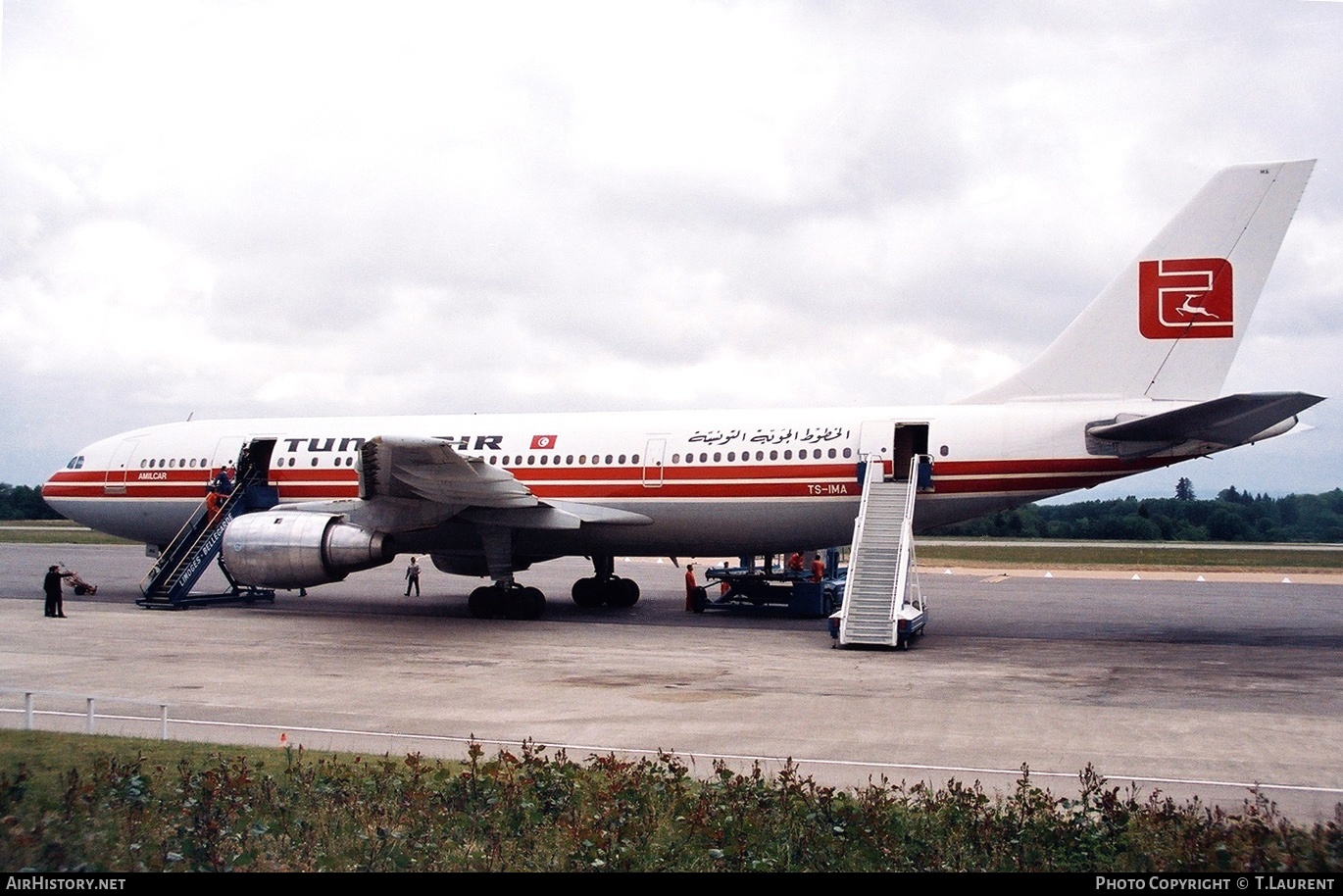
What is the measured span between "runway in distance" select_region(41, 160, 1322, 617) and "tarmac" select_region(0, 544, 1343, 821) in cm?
167

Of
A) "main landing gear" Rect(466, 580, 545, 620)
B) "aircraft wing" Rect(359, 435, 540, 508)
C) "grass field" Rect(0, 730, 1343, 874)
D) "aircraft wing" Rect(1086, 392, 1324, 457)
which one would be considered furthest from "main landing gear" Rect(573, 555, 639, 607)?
"grass field" Rect(0, 730, 1343, 874)

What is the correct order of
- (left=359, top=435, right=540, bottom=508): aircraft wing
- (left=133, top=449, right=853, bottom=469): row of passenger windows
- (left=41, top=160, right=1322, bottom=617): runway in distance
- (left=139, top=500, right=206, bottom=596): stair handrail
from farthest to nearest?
(left=139, top=500, right=206, bottom=596): stair handrail < (left=133, top=449, right=853, bottom=469): row of passenger windows < (left=359, top=435, right=540, bottom=508): aircraft wing < (left=41, top=160, right=1322, bottom=617): runway in distance

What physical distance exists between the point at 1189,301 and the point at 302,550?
653 inches

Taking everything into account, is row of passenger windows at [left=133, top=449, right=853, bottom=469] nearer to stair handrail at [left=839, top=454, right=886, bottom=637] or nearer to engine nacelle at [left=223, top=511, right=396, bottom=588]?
stair handrail at [left=839, top=454, right=886, bottom=637]

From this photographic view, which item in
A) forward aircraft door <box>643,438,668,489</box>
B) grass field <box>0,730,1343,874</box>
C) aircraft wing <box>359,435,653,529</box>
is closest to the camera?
grass field <box>0,730,1343,874</box>

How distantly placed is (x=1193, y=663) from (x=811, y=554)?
40.4 ft

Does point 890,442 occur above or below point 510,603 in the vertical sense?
above

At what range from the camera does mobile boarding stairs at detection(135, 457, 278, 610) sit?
24047mm

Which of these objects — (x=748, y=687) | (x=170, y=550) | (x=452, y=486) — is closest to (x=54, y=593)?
(x=170, y=550)

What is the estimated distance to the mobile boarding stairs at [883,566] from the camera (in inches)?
711

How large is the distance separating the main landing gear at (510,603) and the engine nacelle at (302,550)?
2365 millimetres

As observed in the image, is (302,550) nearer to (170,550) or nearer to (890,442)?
(170,550)

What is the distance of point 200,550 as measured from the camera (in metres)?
24.6
